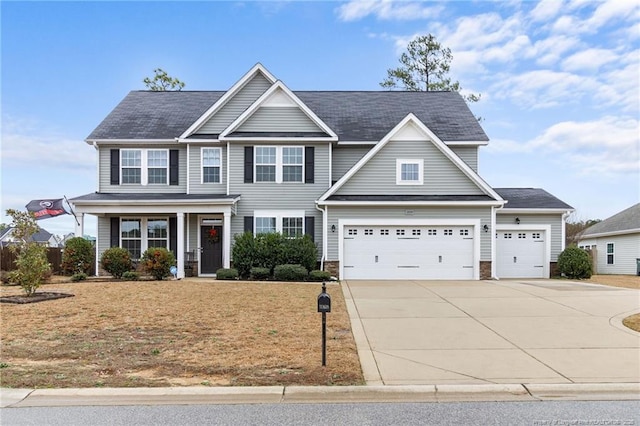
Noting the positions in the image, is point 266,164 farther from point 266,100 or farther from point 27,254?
point 27,254

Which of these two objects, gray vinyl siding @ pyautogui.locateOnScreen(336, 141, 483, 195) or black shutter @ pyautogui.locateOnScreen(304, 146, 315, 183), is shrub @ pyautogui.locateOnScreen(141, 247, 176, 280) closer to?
black shutter @ pyautogui.locateOnScreen(304, 146, 315, 183)

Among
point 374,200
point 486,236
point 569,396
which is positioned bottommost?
point 569,396

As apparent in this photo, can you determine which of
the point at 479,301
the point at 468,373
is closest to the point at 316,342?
the point at 468,373

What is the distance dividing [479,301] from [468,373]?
6.82 metres

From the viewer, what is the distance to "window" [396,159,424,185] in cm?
2089

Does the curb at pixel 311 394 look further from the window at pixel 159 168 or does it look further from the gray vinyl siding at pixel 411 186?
the window at pixel 159 168

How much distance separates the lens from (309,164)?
71.1ft

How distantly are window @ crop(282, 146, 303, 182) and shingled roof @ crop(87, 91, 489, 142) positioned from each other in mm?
2303

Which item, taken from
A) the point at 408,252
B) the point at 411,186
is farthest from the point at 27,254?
the point at 411,186

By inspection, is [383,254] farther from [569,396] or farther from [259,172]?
[569,396]

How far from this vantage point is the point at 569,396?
6.51m

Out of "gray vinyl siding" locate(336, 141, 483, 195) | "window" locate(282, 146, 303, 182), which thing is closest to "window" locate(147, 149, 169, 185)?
"window" locate(282, 146, 303, 182)

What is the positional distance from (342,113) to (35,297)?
15601mm

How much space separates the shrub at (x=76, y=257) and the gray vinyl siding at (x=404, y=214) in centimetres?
934
